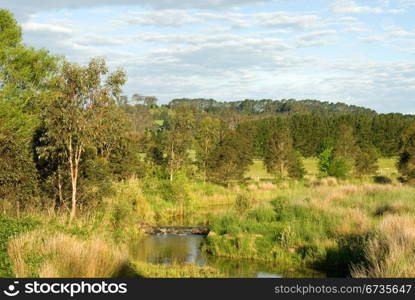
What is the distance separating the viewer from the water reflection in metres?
18.2

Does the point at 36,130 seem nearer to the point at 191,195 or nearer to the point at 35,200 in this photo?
the point at 35,200

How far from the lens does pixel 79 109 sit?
21.8 meters

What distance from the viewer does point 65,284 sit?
399 inches

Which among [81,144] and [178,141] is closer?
[81,144]

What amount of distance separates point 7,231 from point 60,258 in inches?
160

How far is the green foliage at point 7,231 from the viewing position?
1163 centimetres

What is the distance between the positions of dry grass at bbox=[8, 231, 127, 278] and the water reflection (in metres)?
5.28

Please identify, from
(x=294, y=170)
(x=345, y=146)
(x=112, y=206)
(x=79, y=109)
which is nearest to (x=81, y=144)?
(x=79, y=109)

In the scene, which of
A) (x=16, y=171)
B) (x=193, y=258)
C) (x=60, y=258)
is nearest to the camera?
(x=60, y=258)

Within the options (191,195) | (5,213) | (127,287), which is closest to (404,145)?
(191,195)

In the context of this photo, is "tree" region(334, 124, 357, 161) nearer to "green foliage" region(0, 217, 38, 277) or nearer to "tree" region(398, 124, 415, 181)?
"tree" region(398, 124, 415, 181)

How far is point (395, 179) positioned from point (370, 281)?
42.6 meters

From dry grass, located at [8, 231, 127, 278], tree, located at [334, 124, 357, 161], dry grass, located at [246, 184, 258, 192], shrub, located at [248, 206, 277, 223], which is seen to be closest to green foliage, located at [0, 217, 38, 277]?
dry grass, located at [8, 231, 127, 278]

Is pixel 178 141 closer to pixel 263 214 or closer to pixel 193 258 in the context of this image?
pixel 263 214
